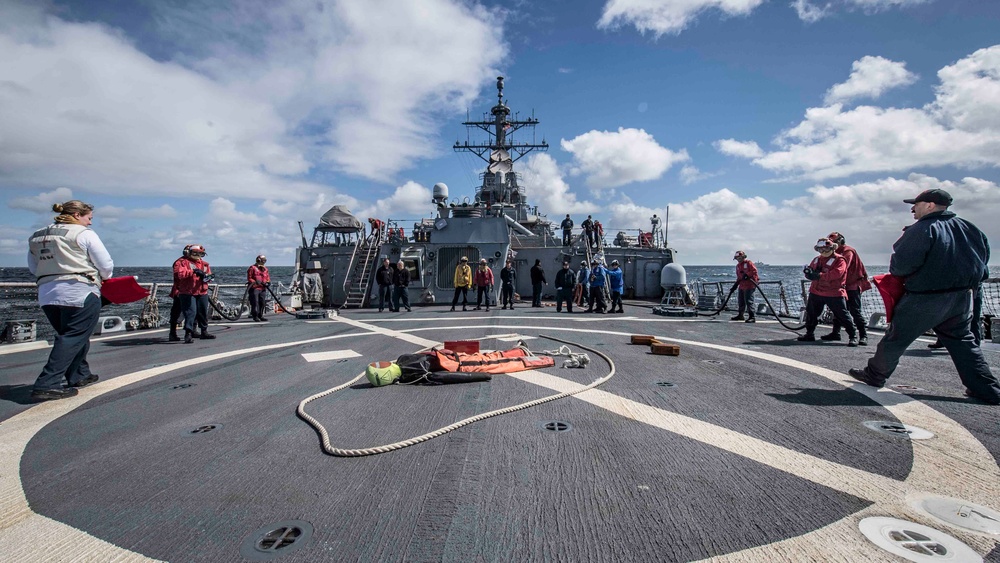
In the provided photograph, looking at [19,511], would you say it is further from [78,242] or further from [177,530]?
[78,242]

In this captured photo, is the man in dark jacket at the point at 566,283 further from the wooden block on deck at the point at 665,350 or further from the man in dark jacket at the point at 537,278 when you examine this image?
the wooden block on deck at the point at 665,350

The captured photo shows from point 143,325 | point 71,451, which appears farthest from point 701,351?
point 143,325

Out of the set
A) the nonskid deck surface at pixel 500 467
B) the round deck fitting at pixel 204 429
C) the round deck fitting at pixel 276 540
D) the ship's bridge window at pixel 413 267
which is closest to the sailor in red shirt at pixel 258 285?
the ship's bridge window at pixel 413 267

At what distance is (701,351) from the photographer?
625cm

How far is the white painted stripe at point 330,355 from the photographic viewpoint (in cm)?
587

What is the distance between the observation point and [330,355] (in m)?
6.14

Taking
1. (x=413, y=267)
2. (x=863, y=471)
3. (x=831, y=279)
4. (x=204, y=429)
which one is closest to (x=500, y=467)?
A: (x=863, y=471)

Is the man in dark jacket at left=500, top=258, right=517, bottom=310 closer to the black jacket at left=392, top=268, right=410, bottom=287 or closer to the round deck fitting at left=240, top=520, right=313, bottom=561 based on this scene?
the black jacket at left=392, top=268, right=410, bottom=287

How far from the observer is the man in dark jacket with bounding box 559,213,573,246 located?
1938 centimetres

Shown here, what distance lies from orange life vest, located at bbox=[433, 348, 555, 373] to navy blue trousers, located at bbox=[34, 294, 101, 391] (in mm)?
3168

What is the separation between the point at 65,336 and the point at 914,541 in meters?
6.07

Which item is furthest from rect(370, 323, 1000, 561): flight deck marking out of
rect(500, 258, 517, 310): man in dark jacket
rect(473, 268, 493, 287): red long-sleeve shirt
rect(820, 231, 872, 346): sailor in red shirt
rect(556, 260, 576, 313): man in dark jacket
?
rect(500, 258, 517, 310): man in dark jacket

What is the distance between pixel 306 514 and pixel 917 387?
5.26m

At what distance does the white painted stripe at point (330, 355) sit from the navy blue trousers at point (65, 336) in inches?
87.3
